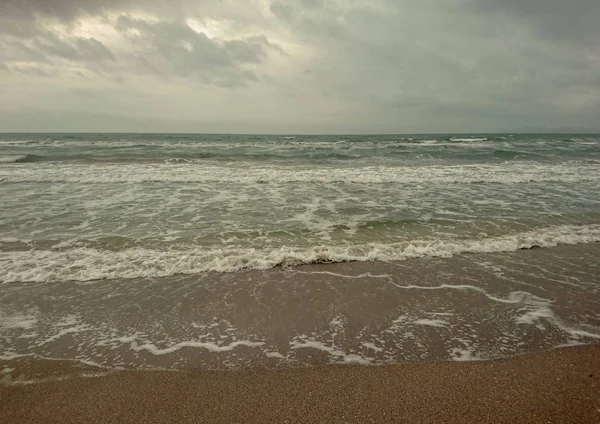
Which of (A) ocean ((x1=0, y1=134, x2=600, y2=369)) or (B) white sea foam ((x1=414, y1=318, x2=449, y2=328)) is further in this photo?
(B) white sea foam ((x1=414, y1=318, x2=449, y2=328))

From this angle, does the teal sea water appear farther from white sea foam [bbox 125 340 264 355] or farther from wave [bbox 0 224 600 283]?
white sea foam [bbox 125 340 264 355]

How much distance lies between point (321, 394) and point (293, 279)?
2.65m

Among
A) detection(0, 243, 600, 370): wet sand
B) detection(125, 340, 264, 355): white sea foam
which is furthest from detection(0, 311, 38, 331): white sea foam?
detection(125, 340, 264, 355): white sea foam

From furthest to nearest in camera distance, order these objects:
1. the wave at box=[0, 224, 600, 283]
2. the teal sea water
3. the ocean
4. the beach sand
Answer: the teal sea water → the wave at box=[0, 224, 600, 283] → the ocean → the beach sand

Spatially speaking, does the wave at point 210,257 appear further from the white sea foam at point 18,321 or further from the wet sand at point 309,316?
the white sea foam at point 18,321

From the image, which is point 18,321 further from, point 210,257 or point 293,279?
point 293,279

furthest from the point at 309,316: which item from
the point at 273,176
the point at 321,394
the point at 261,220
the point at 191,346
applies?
the point at 273,176

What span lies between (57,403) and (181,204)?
28.5 ft

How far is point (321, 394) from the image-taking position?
314 centimetres

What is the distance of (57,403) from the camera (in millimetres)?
3098

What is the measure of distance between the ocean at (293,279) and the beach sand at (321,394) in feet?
0.75

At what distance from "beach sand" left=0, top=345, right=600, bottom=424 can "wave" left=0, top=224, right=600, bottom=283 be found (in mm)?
2479

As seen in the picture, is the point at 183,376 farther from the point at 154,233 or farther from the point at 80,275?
the point at 154,233

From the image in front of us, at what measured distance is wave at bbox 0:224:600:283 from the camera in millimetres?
5910
